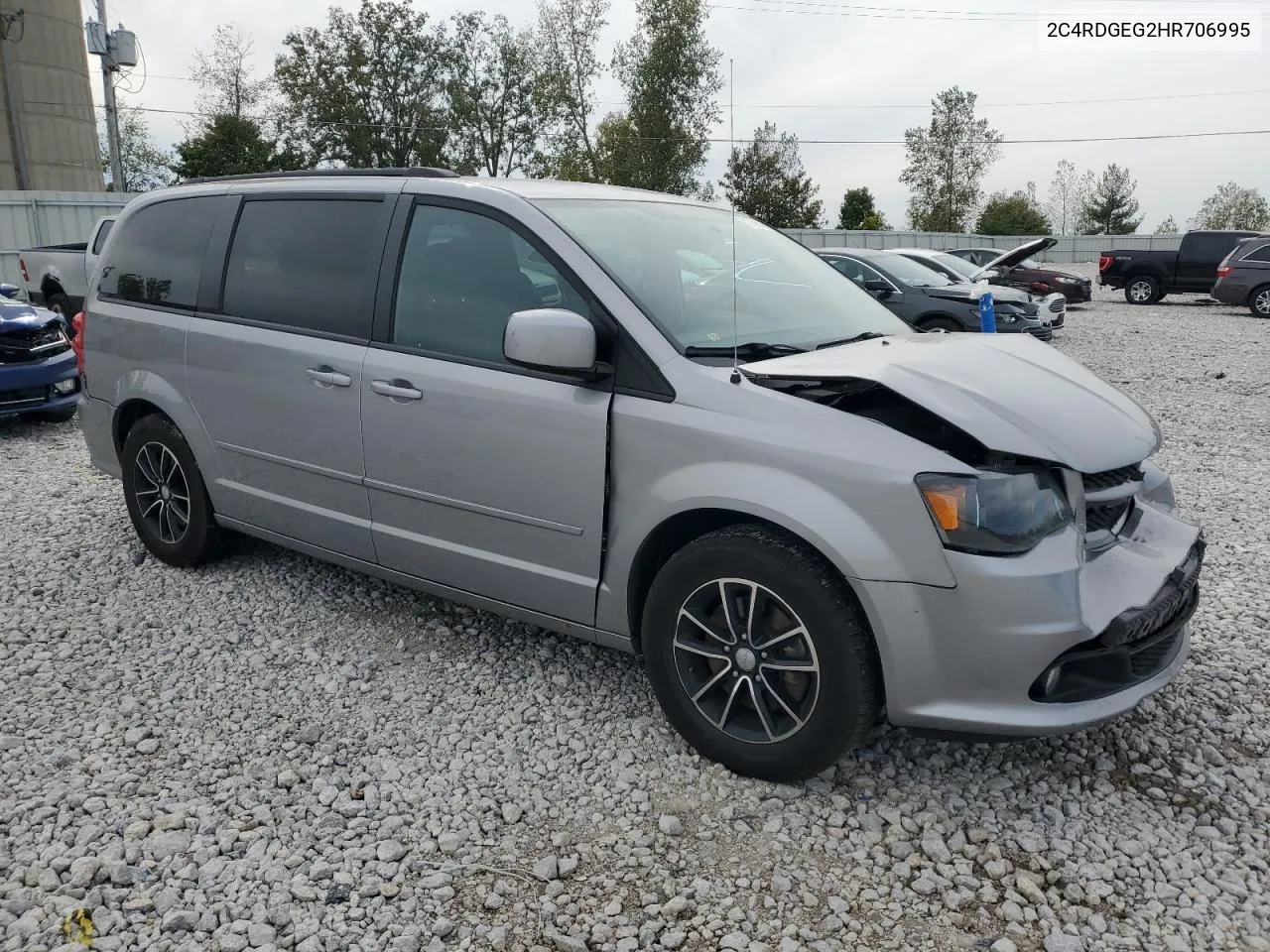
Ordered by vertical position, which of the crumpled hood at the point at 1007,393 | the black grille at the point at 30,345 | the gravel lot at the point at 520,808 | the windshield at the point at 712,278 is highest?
the windshield at the point at 712,278

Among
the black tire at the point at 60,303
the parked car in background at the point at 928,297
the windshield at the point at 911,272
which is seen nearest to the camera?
the parked car in background at the point at 928,297

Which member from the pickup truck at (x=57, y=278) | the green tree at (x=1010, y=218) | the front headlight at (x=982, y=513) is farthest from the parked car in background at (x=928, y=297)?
the green tree at (x=1010, y=218)

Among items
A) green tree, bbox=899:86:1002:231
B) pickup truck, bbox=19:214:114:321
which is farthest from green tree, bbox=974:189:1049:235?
pickup truck, bbox=19:214:114:321

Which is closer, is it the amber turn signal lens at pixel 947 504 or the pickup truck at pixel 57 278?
the amber turn signal lens at pixel 947 504

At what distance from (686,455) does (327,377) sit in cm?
163

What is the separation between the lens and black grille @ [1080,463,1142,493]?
113 inches

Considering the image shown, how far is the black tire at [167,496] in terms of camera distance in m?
4.68

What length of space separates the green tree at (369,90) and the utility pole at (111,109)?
1805 cm

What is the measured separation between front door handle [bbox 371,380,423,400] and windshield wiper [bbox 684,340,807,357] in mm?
1058

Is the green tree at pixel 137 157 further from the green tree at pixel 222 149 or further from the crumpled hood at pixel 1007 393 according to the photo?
the crumpled hood at pixel 1007 393

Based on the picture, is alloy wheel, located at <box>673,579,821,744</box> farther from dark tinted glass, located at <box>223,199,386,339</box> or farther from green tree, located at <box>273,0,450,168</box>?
green tree, located at <box>273,0,450,168</box>

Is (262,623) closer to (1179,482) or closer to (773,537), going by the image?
(773,537)

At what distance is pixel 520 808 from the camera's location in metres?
3.00

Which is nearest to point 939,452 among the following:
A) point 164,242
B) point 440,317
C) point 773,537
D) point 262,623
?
point 773,537
